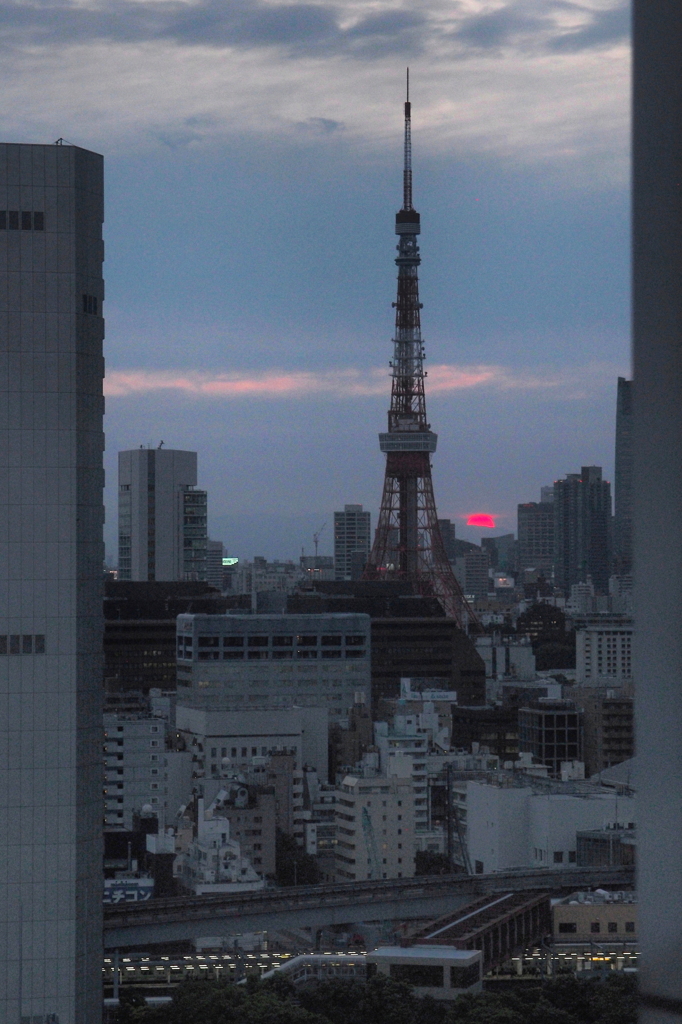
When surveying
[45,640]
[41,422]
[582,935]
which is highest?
[41,422]

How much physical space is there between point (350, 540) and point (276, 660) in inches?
635

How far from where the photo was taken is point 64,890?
4.13m

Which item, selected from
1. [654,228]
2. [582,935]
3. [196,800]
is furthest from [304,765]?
[654,228]

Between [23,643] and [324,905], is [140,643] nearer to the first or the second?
[324,905]

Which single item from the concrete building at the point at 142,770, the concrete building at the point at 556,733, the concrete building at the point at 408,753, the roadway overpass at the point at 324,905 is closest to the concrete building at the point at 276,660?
the concrete building at the point at 408,753

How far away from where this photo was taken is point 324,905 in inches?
251

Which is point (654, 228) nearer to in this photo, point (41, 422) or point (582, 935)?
point (41, 422)

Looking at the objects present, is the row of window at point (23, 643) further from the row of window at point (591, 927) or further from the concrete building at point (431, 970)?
Answer: the row of window at point (591, 927)

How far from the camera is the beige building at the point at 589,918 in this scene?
17.6ft

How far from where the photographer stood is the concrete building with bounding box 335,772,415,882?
304 inches

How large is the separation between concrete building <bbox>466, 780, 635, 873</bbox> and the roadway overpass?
643mm

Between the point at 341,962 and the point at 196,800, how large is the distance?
3960 mm

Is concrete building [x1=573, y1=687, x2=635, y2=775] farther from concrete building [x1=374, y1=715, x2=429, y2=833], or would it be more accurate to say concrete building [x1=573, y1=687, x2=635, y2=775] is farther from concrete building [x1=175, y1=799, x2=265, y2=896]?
concrete building [x1=175, y1=799, x2=265, y2=896]

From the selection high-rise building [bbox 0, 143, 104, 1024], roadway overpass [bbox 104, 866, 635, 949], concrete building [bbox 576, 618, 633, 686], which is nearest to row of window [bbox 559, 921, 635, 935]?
roadway overpass [bbox 104, 866, 635, 949]
